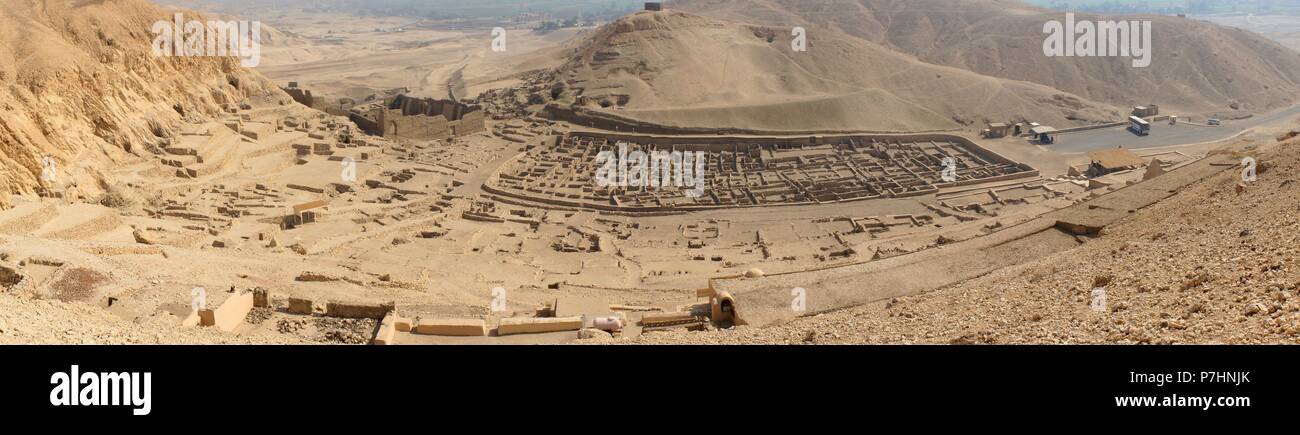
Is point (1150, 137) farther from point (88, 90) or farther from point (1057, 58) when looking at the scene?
point (88, 90)

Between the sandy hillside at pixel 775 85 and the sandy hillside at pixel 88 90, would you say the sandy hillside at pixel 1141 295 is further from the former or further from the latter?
the sandy hillside at pixel 775 85

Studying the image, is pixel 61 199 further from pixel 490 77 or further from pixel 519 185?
pixel 490 77

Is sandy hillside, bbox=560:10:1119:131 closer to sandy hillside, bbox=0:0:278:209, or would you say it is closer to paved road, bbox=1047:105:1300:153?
paved road, bbox=1047:105:1300:153

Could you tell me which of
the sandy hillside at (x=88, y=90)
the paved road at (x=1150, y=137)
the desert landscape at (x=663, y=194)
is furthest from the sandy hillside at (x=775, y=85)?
the sandy hillside at (x=88, y=90)

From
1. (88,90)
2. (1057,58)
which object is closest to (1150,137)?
(1057,58)

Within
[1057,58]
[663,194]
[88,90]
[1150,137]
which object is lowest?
[663,194]

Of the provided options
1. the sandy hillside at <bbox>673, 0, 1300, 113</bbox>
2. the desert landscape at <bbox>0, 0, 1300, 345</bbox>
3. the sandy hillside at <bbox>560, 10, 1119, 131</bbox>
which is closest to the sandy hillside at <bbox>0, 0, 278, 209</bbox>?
the desert landscape at <bbox>0, 0, 1300, 345</bbox>
